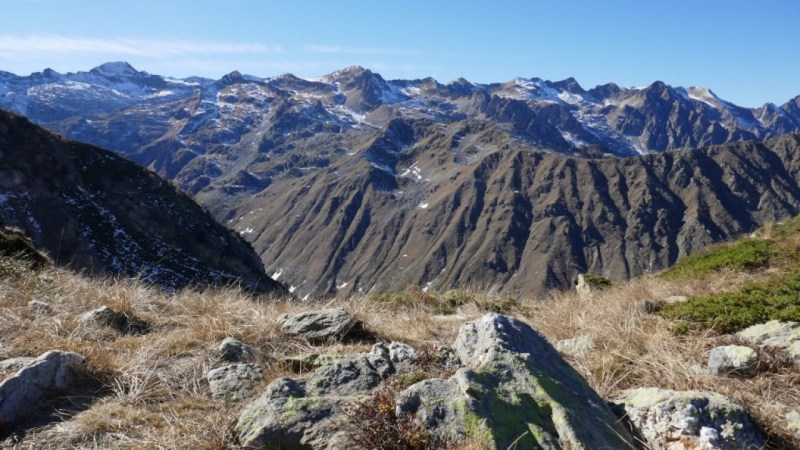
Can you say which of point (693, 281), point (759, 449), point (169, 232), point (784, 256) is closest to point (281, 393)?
point (759, 449)

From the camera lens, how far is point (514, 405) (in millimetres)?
3752

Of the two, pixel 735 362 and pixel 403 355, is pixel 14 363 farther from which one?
pixel 735 362

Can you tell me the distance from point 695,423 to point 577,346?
2.44 m

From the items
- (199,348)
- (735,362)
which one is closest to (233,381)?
(199,348)

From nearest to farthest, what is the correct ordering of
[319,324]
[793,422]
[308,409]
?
[308,409], [793,422], [319,324]

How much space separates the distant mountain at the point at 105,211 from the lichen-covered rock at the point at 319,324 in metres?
71.7

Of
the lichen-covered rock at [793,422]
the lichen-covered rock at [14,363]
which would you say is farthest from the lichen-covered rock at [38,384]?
the lichen-covered rock at [793,422]

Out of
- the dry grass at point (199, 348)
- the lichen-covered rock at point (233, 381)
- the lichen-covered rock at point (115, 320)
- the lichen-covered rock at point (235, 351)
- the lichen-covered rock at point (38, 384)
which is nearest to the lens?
the dry grass at point (199, 348)

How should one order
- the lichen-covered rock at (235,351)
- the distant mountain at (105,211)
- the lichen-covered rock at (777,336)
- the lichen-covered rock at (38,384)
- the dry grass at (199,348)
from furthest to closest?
1. the distant mountain at (105,211)
2. the lichen-covered rock at (777,336)
3. the lichen-covered rock at (235,351)
4. the lichen-covered rock at (38,384)
5. the dry grass at (199,348)

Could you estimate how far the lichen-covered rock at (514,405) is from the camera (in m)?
3.47

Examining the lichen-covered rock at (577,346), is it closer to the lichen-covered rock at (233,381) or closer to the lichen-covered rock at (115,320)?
the lichen-covered rock at (233,381)

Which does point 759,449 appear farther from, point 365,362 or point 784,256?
point 784,256

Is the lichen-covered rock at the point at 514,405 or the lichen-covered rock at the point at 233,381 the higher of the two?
the lichen-covered rock at the point at 514,405

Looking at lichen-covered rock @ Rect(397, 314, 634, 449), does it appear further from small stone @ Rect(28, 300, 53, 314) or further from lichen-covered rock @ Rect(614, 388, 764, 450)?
small stone @ Rect(28, 300, 53, 314)
